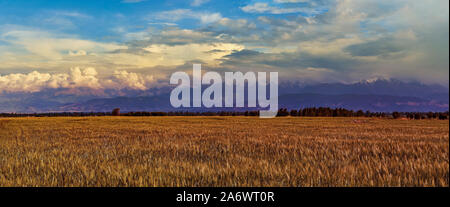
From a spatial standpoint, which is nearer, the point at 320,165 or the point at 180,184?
the point at 180,184

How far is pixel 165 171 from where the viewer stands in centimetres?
689

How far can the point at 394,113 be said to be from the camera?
7956 centimetres

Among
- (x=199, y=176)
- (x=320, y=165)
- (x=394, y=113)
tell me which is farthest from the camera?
(x=394, y=113)
